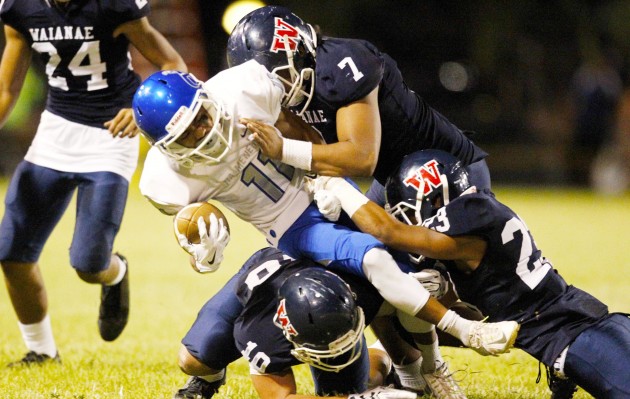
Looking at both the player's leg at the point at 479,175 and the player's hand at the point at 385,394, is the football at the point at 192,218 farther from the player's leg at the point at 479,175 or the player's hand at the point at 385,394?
the player's leg at the point at 479,175

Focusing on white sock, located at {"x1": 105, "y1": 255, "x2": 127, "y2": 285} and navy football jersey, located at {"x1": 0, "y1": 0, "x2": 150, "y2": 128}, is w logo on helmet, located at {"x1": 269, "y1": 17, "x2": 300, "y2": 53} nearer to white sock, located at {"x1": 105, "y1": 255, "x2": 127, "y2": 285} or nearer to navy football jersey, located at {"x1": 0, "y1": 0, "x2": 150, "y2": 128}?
navy football jersey, located at {"x1": 0, "y1": 0, "x2": 150, "y2": 128}

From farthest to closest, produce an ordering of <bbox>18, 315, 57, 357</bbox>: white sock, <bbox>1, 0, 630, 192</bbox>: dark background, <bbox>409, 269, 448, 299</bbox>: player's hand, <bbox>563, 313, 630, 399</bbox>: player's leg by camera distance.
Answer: <bbox>1, 0, 630, 192</bbox>: dark background < <bbox>18, 315, 57, 357</bbox>: white sock < <bbox>409, 269, 448, 299</bbox>: player's hand < <bbox>563, 313, 630, 399</bbox>: player's leg

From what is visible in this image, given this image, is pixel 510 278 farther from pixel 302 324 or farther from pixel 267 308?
pixel 267 308

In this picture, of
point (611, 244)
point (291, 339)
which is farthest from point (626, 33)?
point (291, 339)

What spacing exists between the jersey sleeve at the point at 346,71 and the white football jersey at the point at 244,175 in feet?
0.67

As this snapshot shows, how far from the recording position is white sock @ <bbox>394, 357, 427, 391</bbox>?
13.7 ft

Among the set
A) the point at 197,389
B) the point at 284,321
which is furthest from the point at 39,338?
the point at 284,321

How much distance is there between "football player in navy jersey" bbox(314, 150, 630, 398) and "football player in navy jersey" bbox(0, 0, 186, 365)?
1617 millimetres

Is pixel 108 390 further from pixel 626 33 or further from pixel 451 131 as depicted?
pixel 626 33

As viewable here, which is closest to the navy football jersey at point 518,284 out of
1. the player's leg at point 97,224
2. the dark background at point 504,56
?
the player's leg at point 97,224

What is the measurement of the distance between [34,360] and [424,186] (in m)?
2.33

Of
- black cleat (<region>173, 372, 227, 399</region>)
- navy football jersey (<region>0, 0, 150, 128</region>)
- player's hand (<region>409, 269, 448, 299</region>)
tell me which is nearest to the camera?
player's hand (<region>409, 269, 448, 299</region>)

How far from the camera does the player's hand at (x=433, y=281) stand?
373 cm

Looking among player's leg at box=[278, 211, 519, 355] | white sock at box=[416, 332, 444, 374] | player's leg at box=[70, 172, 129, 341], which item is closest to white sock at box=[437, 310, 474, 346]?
player's leg at box=[278, 211, 519, 355]
